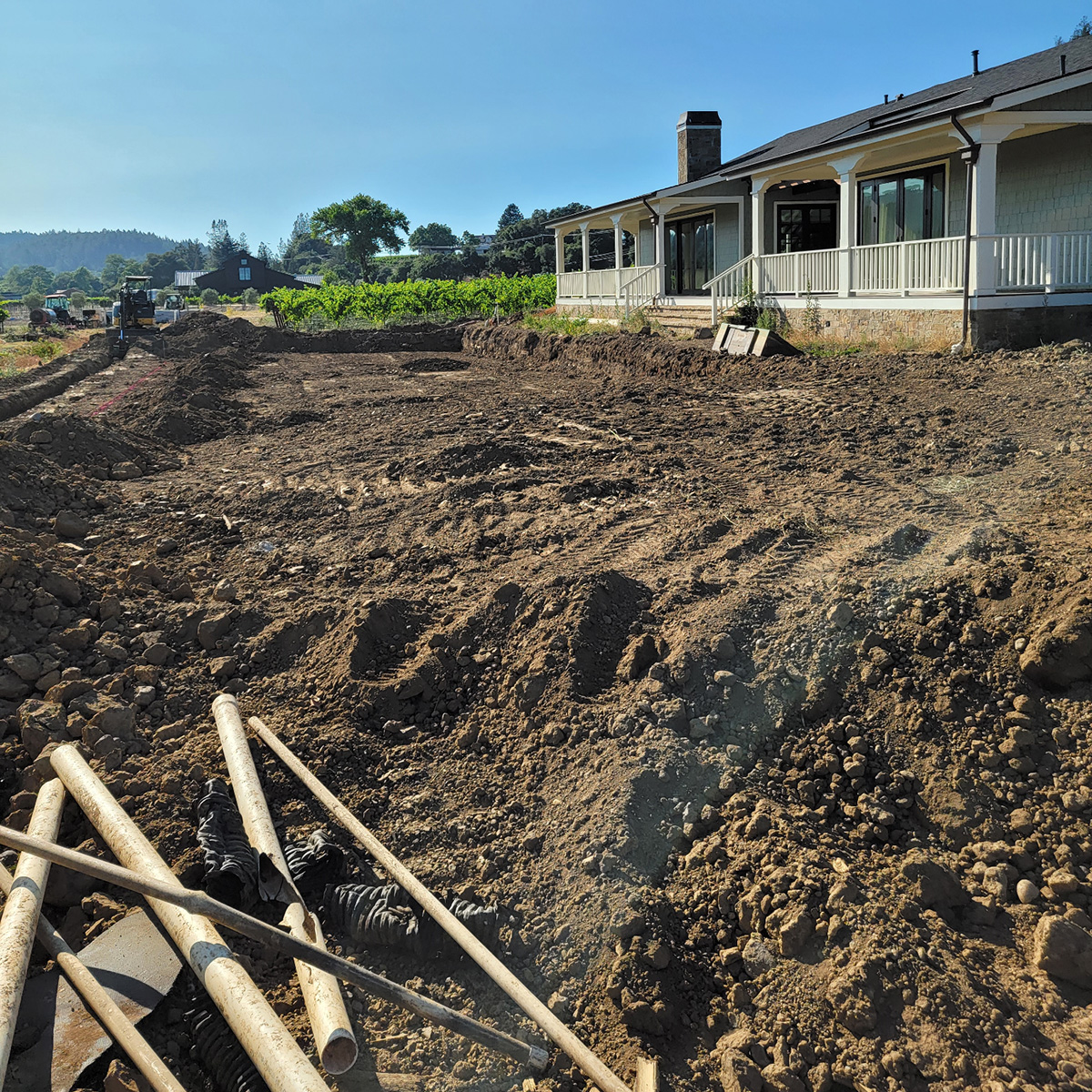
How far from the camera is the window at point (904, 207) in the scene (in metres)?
17.5

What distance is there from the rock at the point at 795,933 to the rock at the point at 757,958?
0.06 metres

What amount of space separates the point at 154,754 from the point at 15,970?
6.29 feet

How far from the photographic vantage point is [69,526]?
8695 mm

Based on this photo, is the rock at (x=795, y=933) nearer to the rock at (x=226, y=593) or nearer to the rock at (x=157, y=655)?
the rock at (x=157, y=655)

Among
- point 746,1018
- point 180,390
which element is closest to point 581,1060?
point 746,1018

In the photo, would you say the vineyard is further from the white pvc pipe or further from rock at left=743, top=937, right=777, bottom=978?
rock at left=743, top=937, right=777, bottom=978

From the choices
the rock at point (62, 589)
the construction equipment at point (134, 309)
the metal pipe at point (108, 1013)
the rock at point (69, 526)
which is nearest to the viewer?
the metal pipe at point (108, 1013)

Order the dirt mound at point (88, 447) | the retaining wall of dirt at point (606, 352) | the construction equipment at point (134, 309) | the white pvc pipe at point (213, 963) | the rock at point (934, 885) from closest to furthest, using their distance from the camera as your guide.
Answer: the white pvc pipe at point (213, 963) → the rock at point (934, 885) → the dirt mound at point (88, 447) → the retaining wall of dirt at point (606, 352) → the construction equipment at point (134, 309)

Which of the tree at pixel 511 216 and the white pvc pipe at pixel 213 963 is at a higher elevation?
the tree at pixel 511 216

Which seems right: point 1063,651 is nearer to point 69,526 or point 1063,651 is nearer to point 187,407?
point 69,526

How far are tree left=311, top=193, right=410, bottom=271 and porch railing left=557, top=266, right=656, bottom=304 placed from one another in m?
62.7

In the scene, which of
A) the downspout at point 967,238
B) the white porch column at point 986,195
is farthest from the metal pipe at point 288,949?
the white porch column at point 986,195

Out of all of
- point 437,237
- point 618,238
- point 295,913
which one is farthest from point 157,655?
point 437,237

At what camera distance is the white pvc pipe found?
3.04 metres
